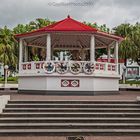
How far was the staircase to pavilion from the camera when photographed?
1211 cm

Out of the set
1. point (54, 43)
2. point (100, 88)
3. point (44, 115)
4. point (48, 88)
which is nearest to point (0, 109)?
point (44, 115)

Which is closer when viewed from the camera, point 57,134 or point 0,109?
point 57,134

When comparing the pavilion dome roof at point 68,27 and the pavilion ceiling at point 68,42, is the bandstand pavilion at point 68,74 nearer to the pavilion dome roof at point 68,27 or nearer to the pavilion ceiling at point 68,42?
the pavilion dome roof at point 68,27

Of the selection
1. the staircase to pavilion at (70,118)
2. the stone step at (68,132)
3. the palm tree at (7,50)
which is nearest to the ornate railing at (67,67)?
the staircase to pavilion at (70,118)

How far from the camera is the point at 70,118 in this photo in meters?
13.0

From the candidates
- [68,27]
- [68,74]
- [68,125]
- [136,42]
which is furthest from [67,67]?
[136,42]

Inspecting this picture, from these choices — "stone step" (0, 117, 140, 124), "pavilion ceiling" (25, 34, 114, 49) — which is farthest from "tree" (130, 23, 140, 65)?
"stone step" (0, 117, 140, 124)

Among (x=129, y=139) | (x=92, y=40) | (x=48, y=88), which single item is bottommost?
(x=129, y=139)

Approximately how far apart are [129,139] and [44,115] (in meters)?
3.51

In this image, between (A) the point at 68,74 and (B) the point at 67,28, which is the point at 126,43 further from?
(A) the point at 68,74

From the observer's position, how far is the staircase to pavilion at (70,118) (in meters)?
12.1

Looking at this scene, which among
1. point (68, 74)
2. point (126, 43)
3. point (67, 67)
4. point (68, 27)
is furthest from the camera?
point (126, 43)

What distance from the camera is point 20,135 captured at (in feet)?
38.9

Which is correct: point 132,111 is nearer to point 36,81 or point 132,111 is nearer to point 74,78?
point 74,78
